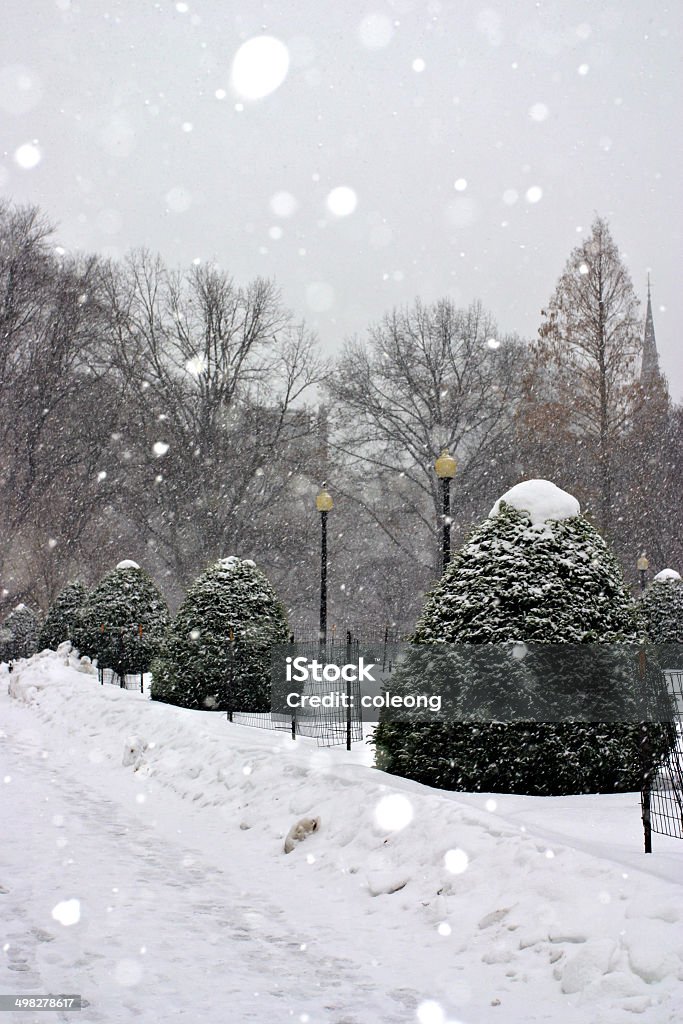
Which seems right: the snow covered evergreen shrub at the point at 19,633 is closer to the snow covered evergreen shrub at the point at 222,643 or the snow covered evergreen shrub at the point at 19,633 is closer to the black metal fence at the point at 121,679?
the black metal fence at the point at 121,679

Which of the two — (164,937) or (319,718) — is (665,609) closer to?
(319,718)

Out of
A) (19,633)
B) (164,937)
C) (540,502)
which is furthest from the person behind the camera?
(19,633)

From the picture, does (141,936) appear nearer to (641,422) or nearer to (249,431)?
(641,422)

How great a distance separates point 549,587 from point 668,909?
4933 millimetres

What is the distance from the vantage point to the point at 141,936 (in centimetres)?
586

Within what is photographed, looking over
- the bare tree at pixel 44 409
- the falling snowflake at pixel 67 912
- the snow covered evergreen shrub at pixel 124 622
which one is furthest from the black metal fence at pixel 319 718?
the bare tree at pixel 44 409

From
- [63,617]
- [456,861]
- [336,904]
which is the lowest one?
[336,904]

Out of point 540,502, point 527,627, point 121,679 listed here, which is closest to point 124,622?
point 121,679

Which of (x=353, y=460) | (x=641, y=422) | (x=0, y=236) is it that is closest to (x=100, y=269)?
(x=0, y=236)

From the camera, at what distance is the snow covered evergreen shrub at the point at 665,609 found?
24.5 meters

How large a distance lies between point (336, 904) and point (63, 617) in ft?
80.7

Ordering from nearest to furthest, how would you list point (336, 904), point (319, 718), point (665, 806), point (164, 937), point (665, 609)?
1. point (164, 937)
2. point (336, 904)
3. point (665, 806)
4. point (319, 718)
5. point (665, 609)

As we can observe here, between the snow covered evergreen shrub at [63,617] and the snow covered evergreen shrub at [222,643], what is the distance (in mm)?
11685

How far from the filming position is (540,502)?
34.9 feet
